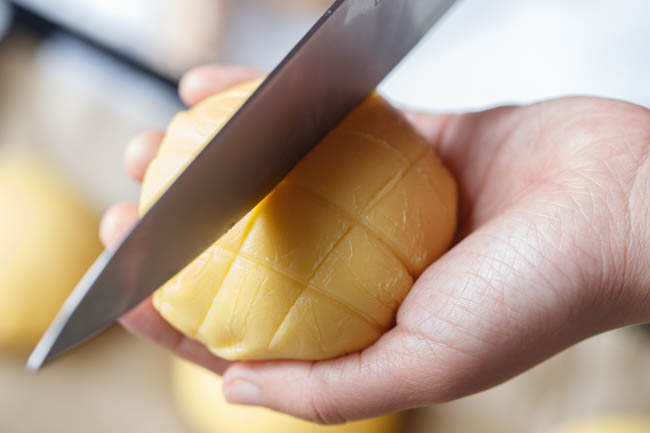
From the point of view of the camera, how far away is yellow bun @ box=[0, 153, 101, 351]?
8.11 ft

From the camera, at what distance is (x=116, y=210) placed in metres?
1.77

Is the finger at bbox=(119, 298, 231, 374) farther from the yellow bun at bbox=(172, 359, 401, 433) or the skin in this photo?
the yellow bun at bbox=(172, 359, 401, 433)

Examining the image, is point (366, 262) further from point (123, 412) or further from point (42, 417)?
point (42, 417)

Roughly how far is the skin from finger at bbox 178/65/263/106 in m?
0.95

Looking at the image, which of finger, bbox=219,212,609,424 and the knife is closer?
the knife

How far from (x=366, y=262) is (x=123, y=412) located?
168 cm

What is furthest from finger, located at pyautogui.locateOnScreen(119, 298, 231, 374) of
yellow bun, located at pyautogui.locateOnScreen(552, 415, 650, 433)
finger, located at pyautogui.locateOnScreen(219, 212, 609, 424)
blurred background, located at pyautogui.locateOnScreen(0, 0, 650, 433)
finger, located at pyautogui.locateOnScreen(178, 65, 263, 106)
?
yellow bun, located at pyautogui.locateOnScreen(552, 415, 650, 433)

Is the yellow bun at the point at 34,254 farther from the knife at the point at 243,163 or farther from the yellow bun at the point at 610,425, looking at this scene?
the yellow bun at the point at 610,425

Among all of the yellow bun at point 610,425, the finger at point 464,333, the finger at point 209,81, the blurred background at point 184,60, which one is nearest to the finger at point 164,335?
the finger at point 464,333

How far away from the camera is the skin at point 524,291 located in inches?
48.2

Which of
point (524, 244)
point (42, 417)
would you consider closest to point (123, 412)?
point (42, 417)

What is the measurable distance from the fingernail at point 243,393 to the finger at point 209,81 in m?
1.00

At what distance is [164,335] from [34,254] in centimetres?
112

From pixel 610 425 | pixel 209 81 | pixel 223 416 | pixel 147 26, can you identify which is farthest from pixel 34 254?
pixel 610 425
